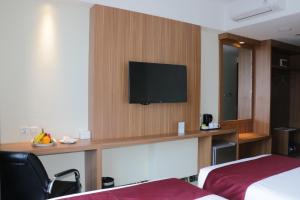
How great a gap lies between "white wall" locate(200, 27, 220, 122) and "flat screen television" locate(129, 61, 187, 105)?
55cm

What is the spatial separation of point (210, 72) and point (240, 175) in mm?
2020

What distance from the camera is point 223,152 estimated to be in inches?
134

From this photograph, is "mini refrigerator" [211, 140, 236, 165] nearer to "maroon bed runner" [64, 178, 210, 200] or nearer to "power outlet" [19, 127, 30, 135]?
"maroon bed runner" [64, 178, 210, 200]

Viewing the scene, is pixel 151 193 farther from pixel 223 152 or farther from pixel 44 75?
pixel 223 152

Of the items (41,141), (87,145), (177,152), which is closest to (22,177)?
(41,141)

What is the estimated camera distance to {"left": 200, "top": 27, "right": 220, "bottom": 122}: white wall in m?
3.62

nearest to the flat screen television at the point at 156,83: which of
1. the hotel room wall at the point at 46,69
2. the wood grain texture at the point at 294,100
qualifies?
the hotel room wall at the point at 46,69

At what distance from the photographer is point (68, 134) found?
2.63m

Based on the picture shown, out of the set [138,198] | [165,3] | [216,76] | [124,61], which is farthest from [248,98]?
[138,198]

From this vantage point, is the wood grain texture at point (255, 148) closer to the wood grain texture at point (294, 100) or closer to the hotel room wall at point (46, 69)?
the wood grain texture at point (294, 100)

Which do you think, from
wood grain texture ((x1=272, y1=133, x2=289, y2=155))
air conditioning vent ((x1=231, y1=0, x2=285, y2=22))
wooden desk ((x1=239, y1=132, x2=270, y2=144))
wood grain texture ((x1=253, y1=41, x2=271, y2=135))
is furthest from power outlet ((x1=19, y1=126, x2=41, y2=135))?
wood grain texture ((x1=272, y1=133, x2=289, y2=155))

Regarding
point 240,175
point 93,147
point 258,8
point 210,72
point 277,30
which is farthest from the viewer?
point 210,72

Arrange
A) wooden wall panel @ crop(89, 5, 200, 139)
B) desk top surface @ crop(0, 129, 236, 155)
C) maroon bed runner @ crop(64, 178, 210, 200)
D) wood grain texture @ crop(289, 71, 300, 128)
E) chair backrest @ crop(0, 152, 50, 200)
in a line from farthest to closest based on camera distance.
A: wood grain texture @ crop(289, 71, 300, 128), wooden wall panel @ crop(89, 5, 200, 139), desk top surface @ crop(0, 129, 236, 155), chair backrest @ crop(0, 152, 50, 200), maroon bed runner @ crop(64, 178, 210, 200)

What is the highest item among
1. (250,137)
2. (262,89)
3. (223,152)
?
(262,89)
